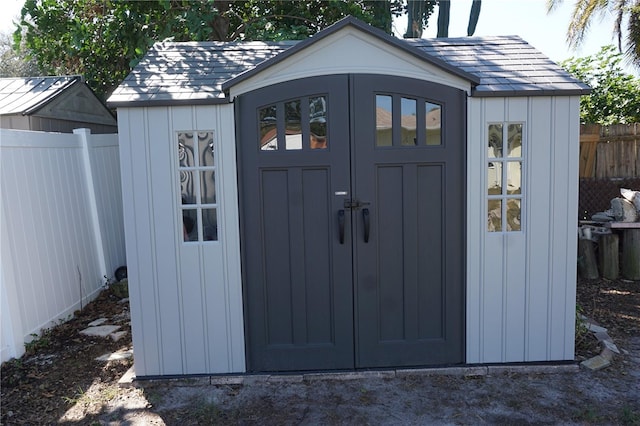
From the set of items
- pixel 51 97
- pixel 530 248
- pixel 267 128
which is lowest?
pixel 530 248

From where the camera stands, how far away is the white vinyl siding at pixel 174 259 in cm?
374

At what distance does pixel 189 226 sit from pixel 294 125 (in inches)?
41.1

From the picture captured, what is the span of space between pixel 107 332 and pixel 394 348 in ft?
9.32

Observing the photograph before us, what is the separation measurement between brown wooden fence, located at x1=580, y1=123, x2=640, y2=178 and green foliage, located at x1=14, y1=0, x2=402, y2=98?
379 cm

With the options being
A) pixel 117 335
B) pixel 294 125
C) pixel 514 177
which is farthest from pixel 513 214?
pixel 117 335

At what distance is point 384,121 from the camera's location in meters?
3.86

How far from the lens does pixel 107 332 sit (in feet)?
16.9

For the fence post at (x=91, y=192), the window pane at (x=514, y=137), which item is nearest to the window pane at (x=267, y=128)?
the window pane at (x=514, y=137)

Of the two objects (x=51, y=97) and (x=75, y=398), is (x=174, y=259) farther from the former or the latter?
(x=51, y=97)

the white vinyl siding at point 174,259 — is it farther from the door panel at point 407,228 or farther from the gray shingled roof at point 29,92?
the gray shingled roof at point 29,92

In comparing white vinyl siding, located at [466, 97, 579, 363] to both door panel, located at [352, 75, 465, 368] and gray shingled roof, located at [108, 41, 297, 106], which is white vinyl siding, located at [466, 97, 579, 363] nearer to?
door panel, located at [352, 75, 465, 368]

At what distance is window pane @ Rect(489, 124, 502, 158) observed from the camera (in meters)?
3.87

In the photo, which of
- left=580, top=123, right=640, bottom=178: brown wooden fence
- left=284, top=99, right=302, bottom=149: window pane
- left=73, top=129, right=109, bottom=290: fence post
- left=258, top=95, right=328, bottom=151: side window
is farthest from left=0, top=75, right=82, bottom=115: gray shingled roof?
left=580, top=123, right=640, bottom=178: brown wooden fence

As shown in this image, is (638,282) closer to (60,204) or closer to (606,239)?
(606,239)
